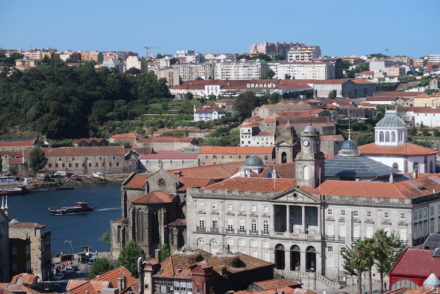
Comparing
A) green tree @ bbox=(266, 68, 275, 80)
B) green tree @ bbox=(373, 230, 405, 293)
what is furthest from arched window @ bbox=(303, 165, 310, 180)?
green tree @ bbox=(266, 68, 275, 80)

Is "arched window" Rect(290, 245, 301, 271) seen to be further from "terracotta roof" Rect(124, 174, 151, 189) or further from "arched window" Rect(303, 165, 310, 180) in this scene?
"terracotta roof" Rect(124, 174, 151, 189)

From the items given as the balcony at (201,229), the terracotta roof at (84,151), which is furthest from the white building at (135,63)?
the balcony at (201,229)

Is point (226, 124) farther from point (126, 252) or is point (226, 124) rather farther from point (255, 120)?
point (126, 252)

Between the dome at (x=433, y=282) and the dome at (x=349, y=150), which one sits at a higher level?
the dome at (x=349, y=150)

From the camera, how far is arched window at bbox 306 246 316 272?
168 feet

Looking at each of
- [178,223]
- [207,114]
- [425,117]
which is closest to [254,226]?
[178,223]

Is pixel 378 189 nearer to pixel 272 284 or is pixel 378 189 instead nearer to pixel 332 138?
pixel 272 284

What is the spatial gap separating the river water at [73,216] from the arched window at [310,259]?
48.5 feet

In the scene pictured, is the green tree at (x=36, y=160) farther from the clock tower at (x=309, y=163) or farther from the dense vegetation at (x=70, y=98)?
the clock tower at (x=309, y=163)

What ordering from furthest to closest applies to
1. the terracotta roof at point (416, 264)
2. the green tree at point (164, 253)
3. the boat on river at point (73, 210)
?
the boat on river at point (73, 210)
the green tree at point (164, 253)
the terracotta roof at point (416, 264)

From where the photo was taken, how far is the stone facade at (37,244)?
50.3 metres

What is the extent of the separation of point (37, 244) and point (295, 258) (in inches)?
438

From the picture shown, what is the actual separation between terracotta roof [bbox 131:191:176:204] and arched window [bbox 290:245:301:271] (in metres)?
8.13

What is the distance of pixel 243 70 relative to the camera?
172500mm
